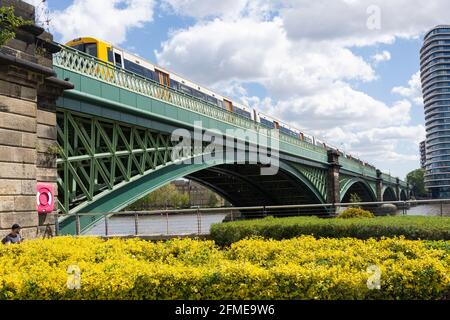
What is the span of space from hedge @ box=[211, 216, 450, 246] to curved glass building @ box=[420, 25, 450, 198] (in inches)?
4527

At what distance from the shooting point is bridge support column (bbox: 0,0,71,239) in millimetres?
11031

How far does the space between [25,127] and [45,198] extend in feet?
6.76

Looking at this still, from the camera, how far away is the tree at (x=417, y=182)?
151750 mm

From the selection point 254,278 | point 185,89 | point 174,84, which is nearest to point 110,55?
point 174,84


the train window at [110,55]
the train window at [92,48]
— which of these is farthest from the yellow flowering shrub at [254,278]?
the train window at [110,55]

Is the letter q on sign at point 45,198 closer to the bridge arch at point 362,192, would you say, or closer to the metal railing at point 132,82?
the metal railing at point 132,82

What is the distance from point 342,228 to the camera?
10852mm

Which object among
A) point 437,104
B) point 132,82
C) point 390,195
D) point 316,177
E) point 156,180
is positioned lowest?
point 390,195

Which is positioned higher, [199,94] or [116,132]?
[199,94]

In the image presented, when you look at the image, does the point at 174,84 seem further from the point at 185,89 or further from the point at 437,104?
the point at 437,104

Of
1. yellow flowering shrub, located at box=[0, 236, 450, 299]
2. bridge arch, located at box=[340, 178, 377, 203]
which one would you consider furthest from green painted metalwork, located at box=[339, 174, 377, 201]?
yellow flowering shrub, located at box=[0, 236, 450, 299]

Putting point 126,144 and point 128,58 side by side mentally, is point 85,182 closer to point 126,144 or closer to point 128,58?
point 126,144

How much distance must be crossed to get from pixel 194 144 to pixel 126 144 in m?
5.38
